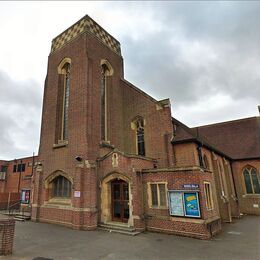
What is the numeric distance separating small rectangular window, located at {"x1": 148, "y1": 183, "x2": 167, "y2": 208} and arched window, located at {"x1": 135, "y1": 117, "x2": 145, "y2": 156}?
4896 mm

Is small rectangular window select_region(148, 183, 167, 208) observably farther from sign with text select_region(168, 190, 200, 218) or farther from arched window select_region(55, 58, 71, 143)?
arched window select_region(55, 58, 71, 143)

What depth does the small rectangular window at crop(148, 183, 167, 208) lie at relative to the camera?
1162 centimetres

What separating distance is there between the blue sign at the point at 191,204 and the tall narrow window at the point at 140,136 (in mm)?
6495

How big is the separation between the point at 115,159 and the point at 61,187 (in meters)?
5.29

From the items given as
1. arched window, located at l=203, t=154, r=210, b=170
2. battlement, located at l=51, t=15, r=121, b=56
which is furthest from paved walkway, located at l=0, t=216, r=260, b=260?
battlement, located at l=51, t=15, r=121, b=56

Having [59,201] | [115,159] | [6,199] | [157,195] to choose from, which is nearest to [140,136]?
[115,159]

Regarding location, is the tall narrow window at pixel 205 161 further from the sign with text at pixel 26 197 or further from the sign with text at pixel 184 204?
the sign with text at pixel 26 197

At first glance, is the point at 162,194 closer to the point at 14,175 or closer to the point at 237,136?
the point at 237,136

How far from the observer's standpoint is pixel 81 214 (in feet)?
41.3

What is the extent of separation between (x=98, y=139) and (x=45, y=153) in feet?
16.0

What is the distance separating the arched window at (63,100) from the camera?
1661 centimetres

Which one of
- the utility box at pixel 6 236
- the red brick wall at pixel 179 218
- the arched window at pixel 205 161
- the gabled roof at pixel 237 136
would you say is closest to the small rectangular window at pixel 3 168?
the gabled roof at pixel 237 136

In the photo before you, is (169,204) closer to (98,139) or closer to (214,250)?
(214,250)

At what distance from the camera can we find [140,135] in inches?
685
